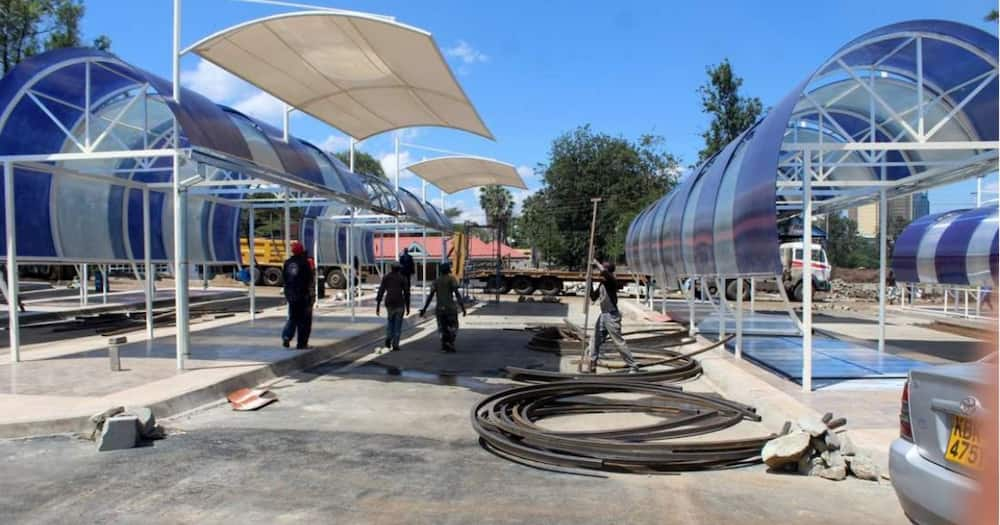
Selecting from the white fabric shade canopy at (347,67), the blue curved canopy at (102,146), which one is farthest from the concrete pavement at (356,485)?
the white fabric shade canopy at (347,67)

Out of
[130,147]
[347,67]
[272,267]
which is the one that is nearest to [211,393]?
[347,67]

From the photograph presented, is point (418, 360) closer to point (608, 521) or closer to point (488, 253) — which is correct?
point (608, 521)

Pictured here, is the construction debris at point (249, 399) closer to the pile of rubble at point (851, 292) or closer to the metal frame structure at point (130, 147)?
the metal frame structure at point (130, 147)

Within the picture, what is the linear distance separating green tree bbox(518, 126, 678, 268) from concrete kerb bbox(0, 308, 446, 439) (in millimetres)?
34303

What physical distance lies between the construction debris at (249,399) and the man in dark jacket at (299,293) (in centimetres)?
256

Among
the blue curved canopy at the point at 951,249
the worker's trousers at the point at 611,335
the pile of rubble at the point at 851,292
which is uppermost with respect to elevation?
the blue curved canopy at the point at 951,249

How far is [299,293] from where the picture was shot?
1119 cm

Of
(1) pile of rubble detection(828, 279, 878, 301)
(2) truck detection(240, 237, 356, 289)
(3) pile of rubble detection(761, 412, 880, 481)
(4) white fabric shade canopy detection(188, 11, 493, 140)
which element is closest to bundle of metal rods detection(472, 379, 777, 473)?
(3) pile of rubble detection(761, 412, 880, 481)

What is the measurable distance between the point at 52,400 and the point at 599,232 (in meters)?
40.1

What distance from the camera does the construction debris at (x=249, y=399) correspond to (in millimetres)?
8055

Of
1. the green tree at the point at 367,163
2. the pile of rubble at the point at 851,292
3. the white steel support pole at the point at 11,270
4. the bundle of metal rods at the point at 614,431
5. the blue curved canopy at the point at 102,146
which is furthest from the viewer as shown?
the green tree at the point at 367,163

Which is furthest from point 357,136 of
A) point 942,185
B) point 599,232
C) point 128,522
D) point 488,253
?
point 488,253

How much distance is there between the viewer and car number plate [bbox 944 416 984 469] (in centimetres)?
325

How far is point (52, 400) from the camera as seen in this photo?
7.45 m
